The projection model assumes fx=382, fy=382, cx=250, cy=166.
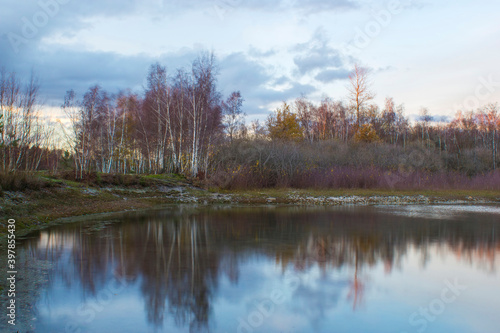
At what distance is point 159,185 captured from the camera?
24.4m

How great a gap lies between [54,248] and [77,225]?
12.0ft

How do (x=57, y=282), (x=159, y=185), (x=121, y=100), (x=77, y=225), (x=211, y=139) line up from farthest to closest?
1. (x=121, y=100)
2. (x=211, y=139)
3. (x=159, y=185)
4. (x=77, y=225)
5. (x=57, y=282)

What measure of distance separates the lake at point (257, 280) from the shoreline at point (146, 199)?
1800mm

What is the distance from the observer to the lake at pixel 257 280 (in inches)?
205

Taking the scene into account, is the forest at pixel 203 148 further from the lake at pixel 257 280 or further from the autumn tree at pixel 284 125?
the lake at pixel 257 280

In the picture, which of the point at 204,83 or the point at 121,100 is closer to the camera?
the point at 204,83

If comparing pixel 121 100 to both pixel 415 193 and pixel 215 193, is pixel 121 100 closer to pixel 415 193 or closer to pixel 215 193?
pixel 215 193

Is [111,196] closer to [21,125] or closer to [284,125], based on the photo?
[21,125]

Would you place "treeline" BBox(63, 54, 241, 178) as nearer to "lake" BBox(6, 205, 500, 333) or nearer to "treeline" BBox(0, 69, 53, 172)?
"treeline" BBox(0, 69, 53, 172)

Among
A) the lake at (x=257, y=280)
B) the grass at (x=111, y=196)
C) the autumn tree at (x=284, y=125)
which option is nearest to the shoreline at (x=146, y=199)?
the grass at (x=111, y=196)

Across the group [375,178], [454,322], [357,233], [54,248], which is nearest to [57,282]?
[54,248]

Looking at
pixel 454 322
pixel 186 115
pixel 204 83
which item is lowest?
pixel 454 322

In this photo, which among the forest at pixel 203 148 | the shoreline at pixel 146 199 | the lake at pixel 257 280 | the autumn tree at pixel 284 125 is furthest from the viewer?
the autumn tree at pixel 284 125

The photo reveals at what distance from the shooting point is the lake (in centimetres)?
520
